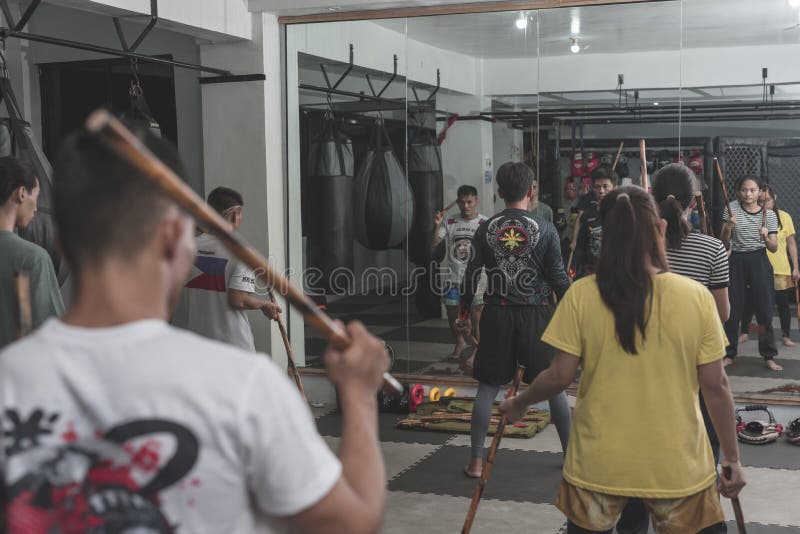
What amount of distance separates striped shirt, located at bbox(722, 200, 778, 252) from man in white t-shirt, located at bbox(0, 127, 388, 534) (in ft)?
17.5

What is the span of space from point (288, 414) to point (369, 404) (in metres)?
0.21

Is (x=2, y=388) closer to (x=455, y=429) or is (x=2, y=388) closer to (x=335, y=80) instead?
(x=455, y=429)

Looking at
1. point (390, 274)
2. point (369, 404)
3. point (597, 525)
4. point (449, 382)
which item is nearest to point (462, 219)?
point (390, 274)

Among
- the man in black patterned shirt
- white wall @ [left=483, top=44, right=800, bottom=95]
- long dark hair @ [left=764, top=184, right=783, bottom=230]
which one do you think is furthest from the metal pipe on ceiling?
long dark hair @ [left=764, top=184, right=783, bottom=230]

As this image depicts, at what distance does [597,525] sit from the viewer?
2.52 m

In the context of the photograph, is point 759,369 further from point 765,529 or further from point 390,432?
point 390,432

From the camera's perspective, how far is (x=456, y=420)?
6.04 m

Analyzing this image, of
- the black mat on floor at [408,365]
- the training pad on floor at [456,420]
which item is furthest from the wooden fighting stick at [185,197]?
the black mat on floor at [408,365]

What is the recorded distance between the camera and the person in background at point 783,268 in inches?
235

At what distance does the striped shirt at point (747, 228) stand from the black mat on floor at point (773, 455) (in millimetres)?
1217

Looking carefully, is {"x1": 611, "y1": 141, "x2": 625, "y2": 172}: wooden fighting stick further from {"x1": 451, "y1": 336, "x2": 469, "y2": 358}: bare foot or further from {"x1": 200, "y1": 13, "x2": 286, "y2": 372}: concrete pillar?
{"x1": 200, "y1": 13, "x2": 286, "y2": 372}: concrete pillar

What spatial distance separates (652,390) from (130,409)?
1621 mm

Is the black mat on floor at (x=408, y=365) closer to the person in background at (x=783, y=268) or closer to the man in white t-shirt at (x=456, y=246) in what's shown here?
the man in white t-shirt at (x=456, y=246)

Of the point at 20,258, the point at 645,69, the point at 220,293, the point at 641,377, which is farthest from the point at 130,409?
the point at 645,69
